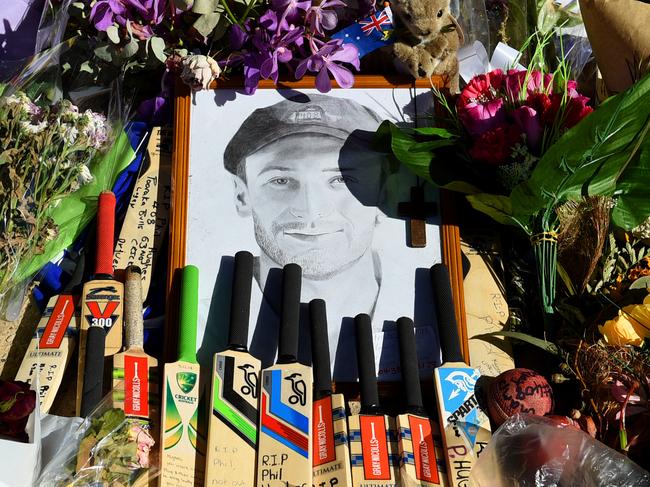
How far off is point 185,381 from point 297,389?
184 mm

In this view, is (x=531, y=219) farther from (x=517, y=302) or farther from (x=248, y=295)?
(x=248, y=295)

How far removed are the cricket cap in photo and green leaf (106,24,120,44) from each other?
298 mm

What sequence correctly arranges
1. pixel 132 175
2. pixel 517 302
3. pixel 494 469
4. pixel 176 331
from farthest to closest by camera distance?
pixel 132 175 → pixel 517 302 → pixel 176 331 → pixel 494 469

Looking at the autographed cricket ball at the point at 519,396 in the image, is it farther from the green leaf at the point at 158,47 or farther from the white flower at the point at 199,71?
the green leaf at the point at 158,47

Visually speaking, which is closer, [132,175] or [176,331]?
[176,331]

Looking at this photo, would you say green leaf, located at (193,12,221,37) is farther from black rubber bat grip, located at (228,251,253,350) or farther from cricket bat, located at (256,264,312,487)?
cricket bat, located at (256,264,312,487)

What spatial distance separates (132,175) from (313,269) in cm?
43

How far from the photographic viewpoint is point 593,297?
154 centimetres

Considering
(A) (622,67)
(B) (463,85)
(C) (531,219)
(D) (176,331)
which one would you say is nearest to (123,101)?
(D) (176,331)

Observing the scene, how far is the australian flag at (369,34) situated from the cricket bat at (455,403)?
500 mm

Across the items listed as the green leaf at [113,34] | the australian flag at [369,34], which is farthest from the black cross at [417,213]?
the green leaf at [113,34]

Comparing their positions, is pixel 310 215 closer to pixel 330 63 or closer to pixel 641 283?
pixel 330 63

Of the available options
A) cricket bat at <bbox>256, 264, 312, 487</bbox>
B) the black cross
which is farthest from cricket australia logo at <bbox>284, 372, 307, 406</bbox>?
the black cross

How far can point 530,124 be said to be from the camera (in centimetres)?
153
